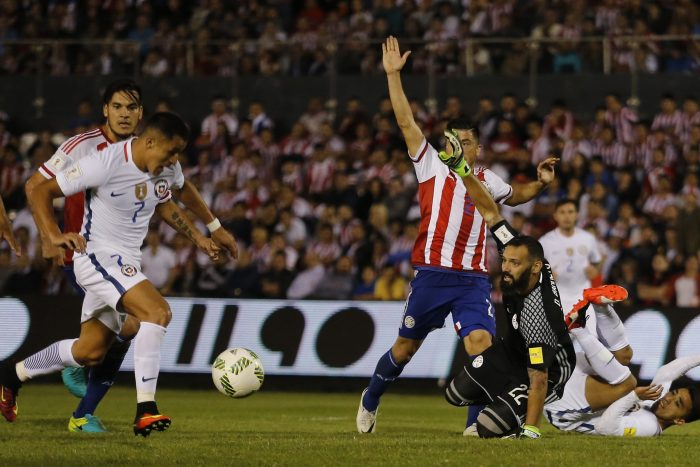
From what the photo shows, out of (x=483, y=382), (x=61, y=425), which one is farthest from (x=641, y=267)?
(x=61, y=425)

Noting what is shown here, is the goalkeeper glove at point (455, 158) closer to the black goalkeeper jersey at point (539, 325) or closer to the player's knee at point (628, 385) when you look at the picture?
the black goalkeeper jersey at point (539, 325)

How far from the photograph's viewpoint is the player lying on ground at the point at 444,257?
10398mm

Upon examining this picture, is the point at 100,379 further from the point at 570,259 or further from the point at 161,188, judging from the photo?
the point at 570,259

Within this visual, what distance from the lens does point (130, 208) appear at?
971cm

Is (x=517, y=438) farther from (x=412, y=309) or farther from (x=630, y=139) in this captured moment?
(x=630, y=139)

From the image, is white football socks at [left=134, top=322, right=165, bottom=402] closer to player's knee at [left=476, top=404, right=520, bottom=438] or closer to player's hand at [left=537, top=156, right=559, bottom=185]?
player's knee at [left=476, top=404, right=520, bottom=438]

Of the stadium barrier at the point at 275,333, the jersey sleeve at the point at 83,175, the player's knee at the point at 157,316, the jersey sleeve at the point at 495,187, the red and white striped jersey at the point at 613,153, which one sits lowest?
the stadium barrier at the point at 275,333

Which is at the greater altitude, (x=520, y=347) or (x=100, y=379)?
(x=520, y=347)

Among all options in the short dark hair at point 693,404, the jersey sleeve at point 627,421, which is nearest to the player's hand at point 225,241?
the jersey sleeve at point 627,421

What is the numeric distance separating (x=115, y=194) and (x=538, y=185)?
3.44 m

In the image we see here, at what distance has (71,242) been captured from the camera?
354 inches

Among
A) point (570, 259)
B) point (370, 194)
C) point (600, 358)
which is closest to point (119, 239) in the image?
point (600, 358)

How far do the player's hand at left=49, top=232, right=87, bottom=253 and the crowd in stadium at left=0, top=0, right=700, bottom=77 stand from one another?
14275mm

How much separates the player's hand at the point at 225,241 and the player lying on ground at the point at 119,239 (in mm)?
558
